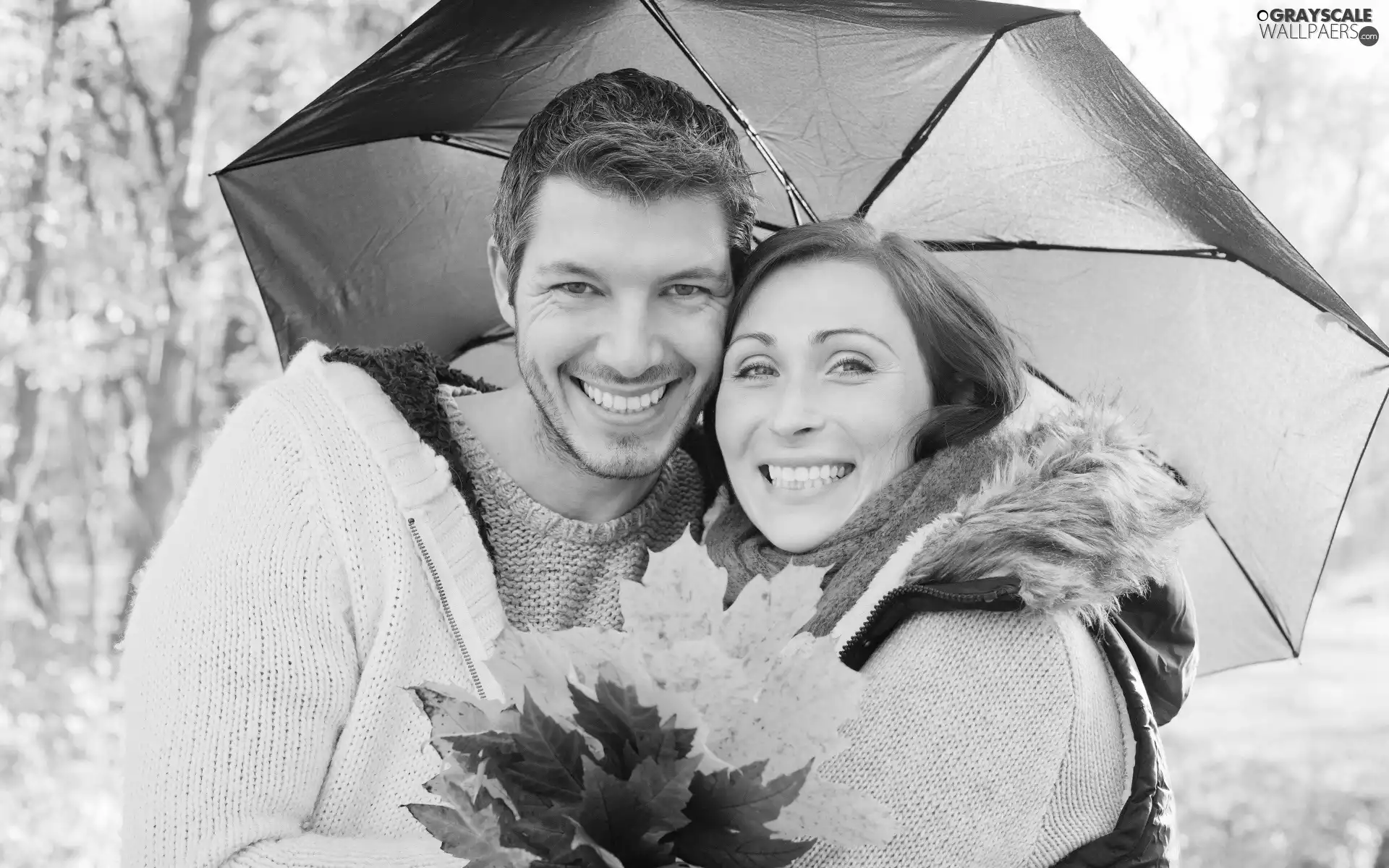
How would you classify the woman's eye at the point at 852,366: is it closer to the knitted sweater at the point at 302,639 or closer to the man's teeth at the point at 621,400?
the man's teeth at the point at 621,400

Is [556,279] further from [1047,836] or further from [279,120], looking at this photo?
[279,120]

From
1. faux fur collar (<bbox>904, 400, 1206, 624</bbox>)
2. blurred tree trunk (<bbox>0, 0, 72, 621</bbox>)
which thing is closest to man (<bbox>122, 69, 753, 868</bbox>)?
faux fur collar (<bbox>904, 400, 1206, 624</bbox>)

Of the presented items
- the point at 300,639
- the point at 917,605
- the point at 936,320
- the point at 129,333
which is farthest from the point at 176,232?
the point at 917,605

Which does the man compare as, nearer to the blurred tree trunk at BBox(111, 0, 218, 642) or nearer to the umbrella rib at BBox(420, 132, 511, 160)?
the umbrella rib at BBox(420, 132, 511, 160)

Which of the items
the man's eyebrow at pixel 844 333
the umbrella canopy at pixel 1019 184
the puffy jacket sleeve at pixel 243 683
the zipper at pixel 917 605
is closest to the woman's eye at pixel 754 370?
the man's eyebrow at pixel 844 333

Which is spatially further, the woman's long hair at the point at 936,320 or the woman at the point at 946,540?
the woman's long hair at the point at 936,320

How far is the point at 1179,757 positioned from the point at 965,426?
18.6 ft

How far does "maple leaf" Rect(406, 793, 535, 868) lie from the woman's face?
3.61 ft

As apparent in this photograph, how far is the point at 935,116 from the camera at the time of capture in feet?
8.32

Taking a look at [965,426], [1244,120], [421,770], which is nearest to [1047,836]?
[965,426]

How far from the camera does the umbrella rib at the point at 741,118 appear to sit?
8.31 ft

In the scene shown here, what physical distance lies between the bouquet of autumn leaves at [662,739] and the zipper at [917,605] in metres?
0.44

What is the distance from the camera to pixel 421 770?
82.9 inches

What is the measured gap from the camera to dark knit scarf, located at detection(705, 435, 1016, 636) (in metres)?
2.12
